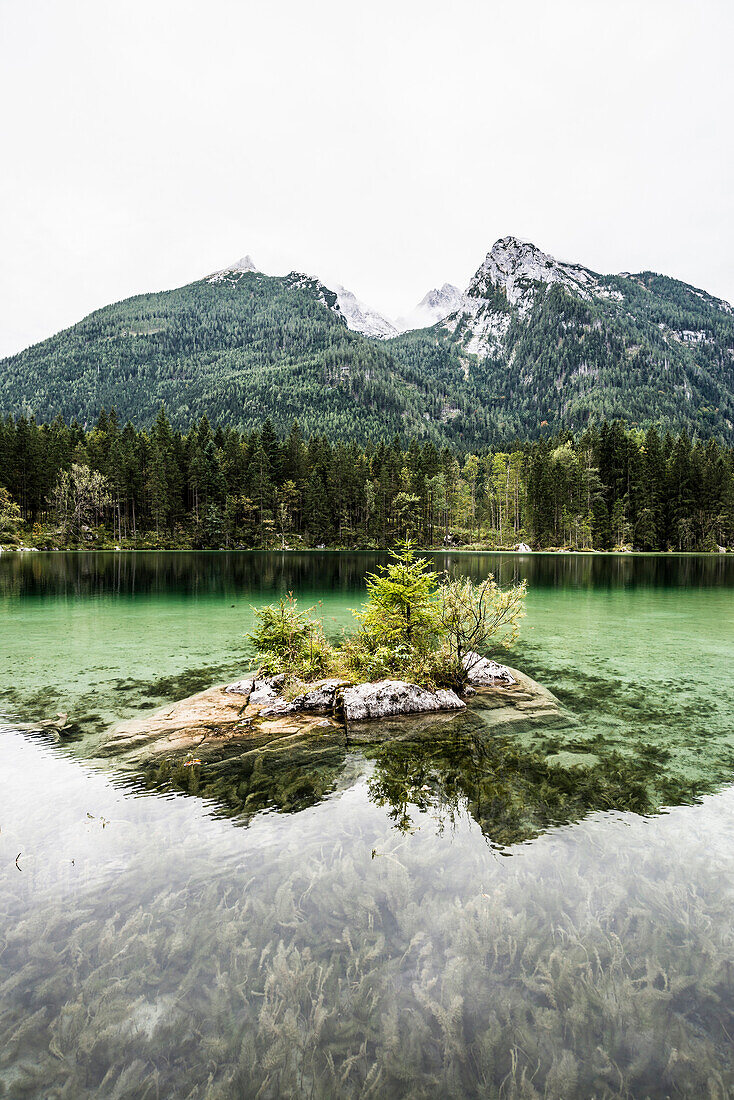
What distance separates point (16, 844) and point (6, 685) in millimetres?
9001

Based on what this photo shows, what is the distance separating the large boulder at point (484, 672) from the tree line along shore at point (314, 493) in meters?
86.6

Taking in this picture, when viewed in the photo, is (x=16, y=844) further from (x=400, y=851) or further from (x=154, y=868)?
(x=400, y=851)

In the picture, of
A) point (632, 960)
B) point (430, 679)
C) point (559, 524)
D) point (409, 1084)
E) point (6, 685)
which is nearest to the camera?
point (409, 1084)

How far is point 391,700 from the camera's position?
11.6 metres

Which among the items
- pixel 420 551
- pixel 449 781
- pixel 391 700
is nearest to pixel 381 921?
pixel 449 781

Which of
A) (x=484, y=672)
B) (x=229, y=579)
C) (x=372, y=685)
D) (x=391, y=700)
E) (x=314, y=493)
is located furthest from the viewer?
(x=314, y=493)

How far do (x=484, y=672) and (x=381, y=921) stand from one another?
9285 mm

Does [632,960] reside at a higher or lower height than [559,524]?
lower

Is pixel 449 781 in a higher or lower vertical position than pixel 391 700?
lower

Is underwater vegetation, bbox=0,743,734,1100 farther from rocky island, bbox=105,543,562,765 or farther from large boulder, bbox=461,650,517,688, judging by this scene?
large boulder, bbox=461,650,517,688

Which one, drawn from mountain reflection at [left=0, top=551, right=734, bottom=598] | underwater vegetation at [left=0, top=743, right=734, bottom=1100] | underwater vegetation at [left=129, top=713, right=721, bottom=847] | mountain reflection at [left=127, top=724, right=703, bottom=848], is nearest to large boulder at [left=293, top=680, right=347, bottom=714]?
underwater vegetation at [left=129, top=713, right=721, bottom=847]

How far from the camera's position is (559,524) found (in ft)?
330

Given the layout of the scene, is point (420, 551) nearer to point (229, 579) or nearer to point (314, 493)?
point (314, 493)

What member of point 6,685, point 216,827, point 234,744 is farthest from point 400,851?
point 6,685
